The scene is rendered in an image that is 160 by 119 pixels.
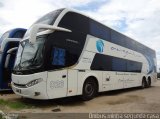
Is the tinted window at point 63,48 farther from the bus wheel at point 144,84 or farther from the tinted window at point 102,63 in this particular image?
the bus wheel at point 144,84

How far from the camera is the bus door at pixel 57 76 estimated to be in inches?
359

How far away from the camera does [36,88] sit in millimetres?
8906

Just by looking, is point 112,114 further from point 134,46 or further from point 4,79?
point 134,46

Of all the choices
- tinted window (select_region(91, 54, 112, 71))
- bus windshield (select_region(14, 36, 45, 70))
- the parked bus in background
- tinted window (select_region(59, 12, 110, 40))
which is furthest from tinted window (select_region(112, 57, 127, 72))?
bus windshield (select_region(14, 36, 45, 70))

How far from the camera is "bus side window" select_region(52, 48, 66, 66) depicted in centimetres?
929

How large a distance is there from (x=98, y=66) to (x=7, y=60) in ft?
15.9

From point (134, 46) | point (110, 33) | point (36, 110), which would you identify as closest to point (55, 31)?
point (36, 110)

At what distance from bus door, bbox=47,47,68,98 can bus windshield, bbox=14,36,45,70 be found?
474 millimetres

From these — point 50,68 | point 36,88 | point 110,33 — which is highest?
point 110,33

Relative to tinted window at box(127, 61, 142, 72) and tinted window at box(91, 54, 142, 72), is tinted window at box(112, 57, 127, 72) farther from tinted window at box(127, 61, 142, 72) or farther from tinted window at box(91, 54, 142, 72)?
tinted window at box(127, 61, 142, 72)

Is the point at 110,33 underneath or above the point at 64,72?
above

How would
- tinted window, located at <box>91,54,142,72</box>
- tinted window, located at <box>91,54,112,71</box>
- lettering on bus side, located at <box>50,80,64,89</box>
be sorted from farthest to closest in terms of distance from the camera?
1. tinted window, located at <box>91,54,142,72</box>
2. tinted window, located at <box>91,54,112,71</box>
3. lettering on bus side, located at <box>50,80,64,89</box>

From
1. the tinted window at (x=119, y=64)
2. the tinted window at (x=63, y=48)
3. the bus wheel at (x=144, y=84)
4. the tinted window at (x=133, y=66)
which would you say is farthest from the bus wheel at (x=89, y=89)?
the bus wheel at (x=144, y=84)

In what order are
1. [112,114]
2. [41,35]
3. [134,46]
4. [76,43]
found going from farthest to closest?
[134,46] < [76,43] < [41,35] < [112,114]
